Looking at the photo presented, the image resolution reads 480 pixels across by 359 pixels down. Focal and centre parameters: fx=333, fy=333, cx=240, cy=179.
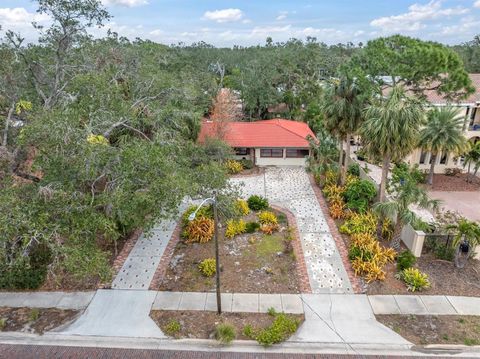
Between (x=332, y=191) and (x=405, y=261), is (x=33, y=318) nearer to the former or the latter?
(x=405, y=261)

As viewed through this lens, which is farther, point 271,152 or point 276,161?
point 276,161

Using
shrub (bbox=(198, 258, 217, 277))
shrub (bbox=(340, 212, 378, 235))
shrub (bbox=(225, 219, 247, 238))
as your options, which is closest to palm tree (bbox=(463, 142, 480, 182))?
shrub (bbox=(340, 212, 378, 235))

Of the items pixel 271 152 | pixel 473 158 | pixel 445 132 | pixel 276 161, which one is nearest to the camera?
pixel 445 132

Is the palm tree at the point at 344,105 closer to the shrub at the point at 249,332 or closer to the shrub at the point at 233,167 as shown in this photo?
the shrub at the point at 233,167

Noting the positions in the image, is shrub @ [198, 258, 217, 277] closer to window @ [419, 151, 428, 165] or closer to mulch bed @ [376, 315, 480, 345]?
mulch bed @ [376, 315, 480, 345]

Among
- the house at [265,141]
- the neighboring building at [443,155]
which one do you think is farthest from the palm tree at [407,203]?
the house at [265,141]

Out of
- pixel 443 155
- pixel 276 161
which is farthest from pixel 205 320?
pixel 443 155
